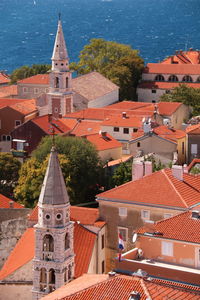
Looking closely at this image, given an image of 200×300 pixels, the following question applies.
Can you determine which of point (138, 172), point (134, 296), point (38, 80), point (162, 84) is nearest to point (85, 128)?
point (38, 80)

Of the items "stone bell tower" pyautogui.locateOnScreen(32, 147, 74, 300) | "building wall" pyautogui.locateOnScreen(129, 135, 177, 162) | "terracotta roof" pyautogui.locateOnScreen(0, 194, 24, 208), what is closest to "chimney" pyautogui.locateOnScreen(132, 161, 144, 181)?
"terracotta roof" pyautogui.locateOnScreen(0, 194, 24, 208)

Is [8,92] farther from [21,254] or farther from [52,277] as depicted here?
[52,277]

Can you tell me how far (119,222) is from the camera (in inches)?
1743

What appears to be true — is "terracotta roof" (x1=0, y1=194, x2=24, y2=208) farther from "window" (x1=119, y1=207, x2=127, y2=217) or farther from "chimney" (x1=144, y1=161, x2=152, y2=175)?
"window" (x1=119, y1=207, x2=127, y2=217)

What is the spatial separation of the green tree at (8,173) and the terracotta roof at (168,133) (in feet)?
27.3

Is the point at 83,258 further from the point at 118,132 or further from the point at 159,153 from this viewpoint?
the point at 118,132

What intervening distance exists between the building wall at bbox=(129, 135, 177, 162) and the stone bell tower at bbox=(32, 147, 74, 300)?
21.0 meters

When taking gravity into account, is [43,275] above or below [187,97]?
below

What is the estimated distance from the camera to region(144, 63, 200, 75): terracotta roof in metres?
91.5

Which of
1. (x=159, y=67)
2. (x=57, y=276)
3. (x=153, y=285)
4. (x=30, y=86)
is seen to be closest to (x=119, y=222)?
(x=57, y=276)

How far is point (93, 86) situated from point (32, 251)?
40.0 m

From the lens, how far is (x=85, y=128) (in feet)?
222

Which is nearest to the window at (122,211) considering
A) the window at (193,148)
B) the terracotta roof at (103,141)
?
the window at (193,148)

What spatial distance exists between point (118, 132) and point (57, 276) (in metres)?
30.6
